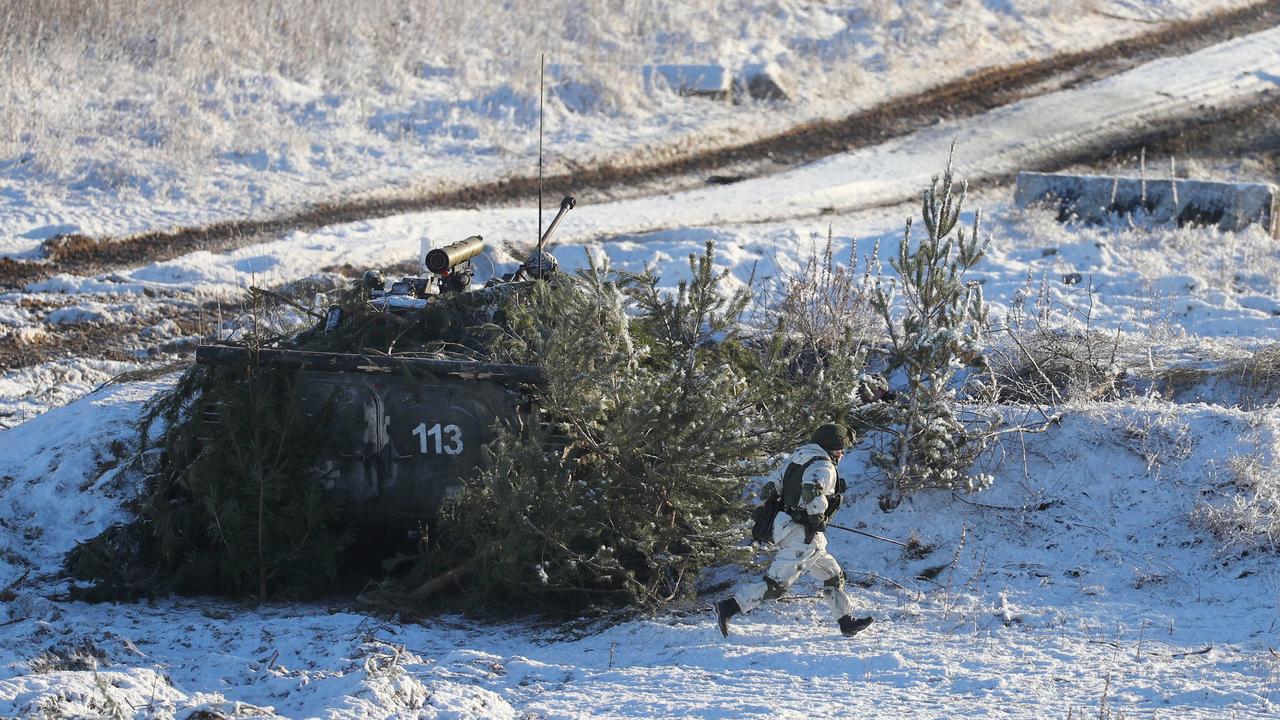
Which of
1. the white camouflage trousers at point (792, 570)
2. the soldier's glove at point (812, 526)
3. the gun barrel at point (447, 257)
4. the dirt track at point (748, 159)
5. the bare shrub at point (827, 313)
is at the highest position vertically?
the dirt track at point (748, 159)

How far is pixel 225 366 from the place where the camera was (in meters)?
8.03

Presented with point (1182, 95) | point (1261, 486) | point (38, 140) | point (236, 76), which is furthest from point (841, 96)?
point (1261, 486)

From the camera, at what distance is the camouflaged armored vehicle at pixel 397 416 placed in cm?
782

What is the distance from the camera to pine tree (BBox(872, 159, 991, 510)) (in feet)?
27.8

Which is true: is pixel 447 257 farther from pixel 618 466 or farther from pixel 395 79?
pixel 395 79

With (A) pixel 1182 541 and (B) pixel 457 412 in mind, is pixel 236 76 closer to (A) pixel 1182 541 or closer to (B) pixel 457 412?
(B) pixel 457 412

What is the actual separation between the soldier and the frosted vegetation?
10225 mm

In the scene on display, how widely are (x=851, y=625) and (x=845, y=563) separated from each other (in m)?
1.16

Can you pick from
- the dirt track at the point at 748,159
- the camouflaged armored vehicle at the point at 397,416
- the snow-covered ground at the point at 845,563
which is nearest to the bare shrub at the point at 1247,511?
the snow-covered ground at the point at 845,563

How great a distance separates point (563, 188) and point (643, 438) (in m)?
10.0

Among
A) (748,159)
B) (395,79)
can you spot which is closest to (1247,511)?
(748,159)

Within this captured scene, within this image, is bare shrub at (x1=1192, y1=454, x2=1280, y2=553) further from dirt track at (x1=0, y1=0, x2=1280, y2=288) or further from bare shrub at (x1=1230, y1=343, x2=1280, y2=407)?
dirt track at (x1=0, y1=0, x2=1280, y2=288)

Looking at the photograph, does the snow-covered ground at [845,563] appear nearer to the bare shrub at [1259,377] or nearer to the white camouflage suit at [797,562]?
the bare shrub at [1259,377]

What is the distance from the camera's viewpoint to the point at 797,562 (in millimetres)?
7277
